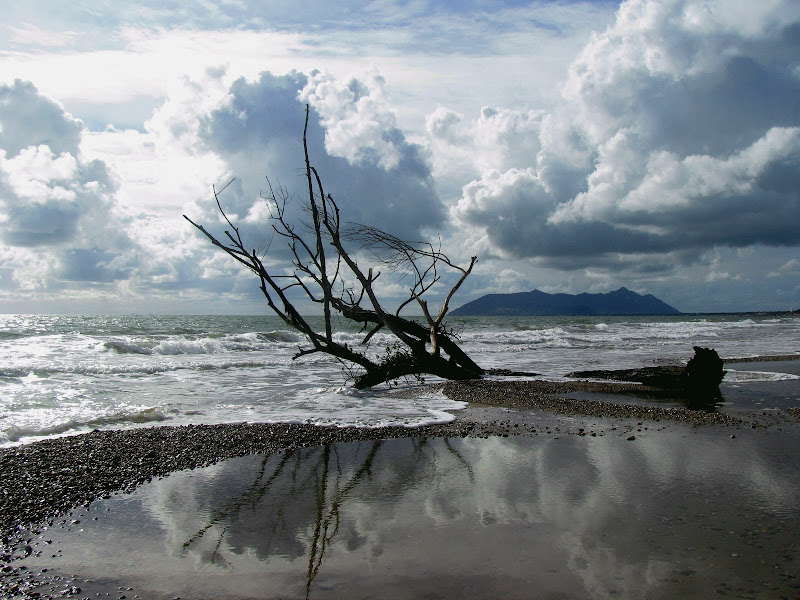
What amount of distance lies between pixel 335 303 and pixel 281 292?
1.70m

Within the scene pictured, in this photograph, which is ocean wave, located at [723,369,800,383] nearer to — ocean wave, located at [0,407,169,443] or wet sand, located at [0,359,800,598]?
wet sand, located at [0,359,800,598]

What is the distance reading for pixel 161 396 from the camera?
1192 cm

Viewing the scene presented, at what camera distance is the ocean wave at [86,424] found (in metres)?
7.98

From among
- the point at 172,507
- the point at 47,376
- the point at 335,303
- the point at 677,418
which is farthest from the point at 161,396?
the point at 677,418

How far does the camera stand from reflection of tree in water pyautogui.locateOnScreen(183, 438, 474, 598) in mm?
4039

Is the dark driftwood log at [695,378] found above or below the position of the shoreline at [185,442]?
above

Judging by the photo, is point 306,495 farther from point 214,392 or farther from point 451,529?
point 214,392

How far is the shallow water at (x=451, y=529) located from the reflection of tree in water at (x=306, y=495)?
19mm

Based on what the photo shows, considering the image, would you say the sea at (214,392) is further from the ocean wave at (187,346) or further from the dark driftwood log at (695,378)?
the dark driftwood log at (695,378)

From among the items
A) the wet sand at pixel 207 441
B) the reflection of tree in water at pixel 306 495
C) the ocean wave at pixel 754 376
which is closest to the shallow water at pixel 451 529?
the reflection of tree in water at pixel 306 495

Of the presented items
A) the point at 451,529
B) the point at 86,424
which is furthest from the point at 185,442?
the point at 451,529

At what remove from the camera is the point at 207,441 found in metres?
7.21

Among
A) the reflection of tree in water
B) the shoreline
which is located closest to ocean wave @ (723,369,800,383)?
the shoreline

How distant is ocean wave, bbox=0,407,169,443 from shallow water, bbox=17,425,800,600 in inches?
148
